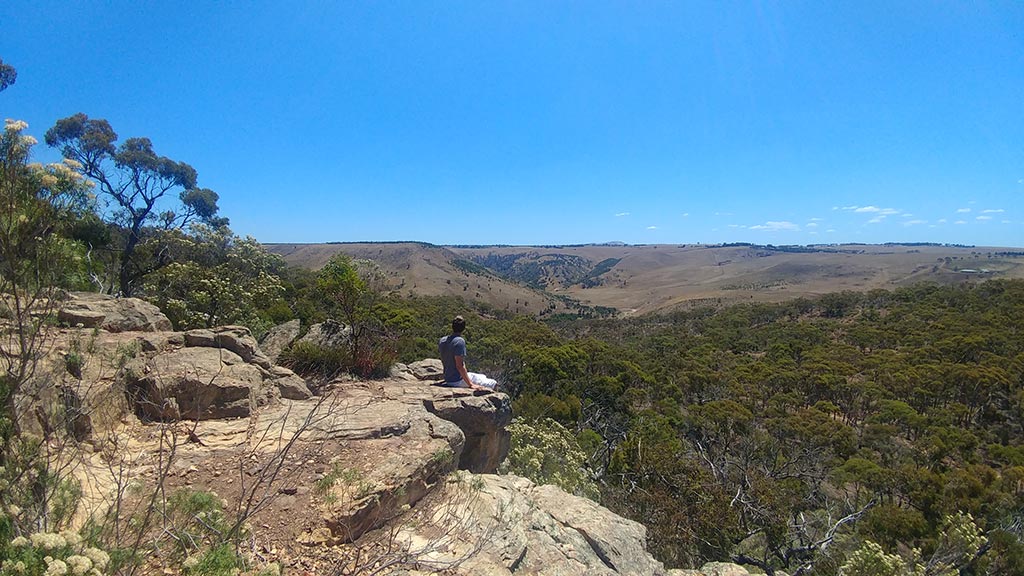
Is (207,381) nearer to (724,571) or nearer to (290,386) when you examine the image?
(290,386)

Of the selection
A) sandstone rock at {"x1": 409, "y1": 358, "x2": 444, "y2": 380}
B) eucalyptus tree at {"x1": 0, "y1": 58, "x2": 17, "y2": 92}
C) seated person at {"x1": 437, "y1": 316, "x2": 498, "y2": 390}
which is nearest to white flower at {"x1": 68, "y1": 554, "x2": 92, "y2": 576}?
seated person at {"x1": 437, "y1": 316, "x2": 498, "y2": 390}

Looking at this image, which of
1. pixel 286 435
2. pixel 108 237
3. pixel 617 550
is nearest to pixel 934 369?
pixel 617 550

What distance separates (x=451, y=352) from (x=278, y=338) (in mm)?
6116

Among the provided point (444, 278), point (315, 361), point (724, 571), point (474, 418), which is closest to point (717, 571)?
point (724, 571)

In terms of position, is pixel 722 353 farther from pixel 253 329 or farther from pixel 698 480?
pixel 253 329

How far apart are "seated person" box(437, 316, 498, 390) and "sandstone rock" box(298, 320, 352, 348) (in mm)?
2945

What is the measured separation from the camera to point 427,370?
11.3 metres

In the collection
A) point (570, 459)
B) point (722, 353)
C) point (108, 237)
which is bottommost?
point (722, 353)

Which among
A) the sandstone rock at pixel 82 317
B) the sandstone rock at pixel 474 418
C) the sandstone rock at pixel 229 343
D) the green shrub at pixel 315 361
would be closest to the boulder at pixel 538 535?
the sandstone rock at pixel 474 418

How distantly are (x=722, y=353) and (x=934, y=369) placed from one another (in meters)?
20.7

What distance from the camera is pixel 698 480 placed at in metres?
14.2

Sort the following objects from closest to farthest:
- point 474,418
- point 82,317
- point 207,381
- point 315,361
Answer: point 207,381, point 82,317, point 474,418, point 315,361

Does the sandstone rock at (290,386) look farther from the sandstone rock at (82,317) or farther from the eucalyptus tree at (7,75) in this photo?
the eucalyptus tree at (7,75)

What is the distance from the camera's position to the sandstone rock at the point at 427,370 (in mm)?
10758
